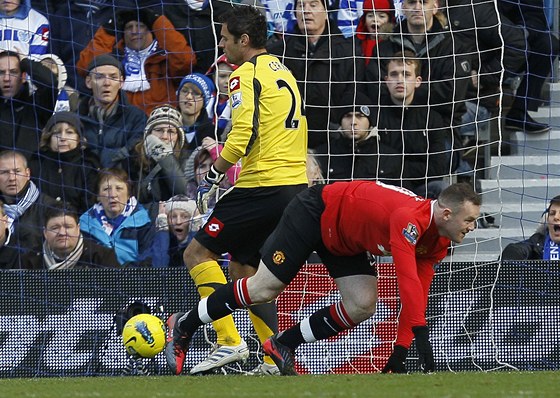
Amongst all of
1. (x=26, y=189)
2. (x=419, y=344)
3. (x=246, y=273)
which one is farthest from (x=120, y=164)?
(x=419, y=344)

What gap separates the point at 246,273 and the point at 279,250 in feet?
3.04

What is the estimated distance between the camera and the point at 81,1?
1211 centimetres

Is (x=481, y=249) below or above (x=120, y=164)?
below

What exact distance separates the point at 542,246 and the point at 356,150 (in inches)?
68.5

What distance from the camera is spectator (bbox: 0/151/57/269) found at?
10719 millimetres

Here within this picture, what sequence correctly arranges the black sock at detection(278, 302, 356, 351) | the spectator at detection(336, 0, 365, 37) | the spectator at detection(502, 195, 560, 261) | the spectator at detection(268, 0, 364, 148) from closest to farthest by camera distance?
the black sock at detection(278, 302, 356, 351)
the spectator at detection(502, 195, 560, 261)
the spectator at detection(268, 0, 364, 148)
the spectator at detection(336, 0, 365, 37)

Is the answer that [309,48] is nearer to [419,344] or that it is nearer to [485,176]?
[485,176]

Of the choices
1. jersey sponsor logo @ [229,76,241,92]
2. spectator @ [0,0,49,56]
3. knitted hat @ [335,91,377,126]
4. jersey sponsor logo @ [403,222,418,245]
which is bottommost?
jersey sponsor logo @ [403,222,418,245]

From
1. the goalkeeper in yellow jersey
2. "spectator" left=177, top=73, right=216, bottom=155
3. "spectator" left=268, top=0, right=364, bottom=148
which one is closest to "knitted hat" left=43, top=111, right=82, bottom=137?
"spectator" left=177, top=73, right=216, bottom=155

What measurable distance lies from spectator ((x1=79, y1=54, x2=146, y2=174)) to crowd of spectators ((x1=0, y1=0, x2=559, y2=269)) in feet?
0.05

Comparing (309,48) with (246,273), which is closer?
(246,273)

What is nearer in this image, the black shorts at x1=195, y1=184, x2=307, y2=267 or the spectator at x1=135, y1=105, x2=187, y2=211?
the black shorts at x1=195, y1=184, x2=307, y2=267

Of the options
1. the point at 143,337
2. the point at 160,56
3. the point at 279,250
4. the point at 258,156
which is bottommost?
the point at 143,337

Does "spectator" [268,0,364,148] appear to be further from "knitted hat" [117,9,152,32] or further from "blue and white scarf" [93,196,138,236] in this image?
A: "blue and white scarf" [93,196,138,236]
